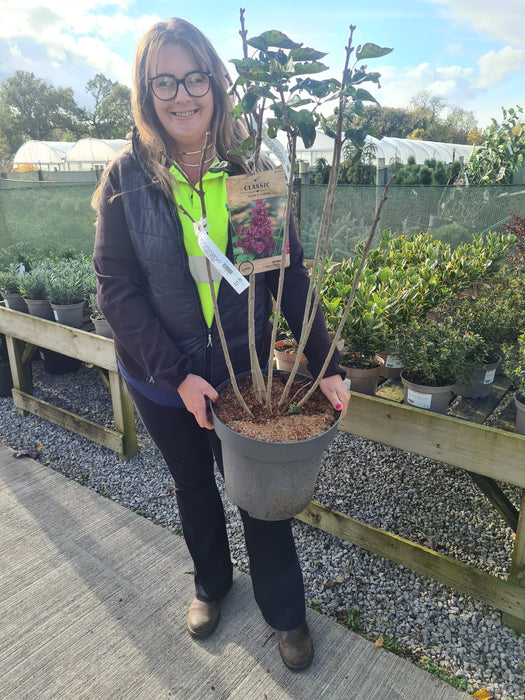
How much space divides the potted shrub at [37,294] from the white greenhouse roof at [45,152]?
3215 centimetres

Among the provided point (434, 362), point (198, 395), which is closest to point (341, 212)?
point (434, 362)

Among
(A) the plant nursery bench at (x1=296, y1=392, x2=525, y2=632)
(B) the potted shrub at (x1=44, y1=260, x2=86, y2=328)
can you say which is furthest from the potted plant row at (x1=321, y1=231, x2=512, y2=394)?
(B) the potted shrub at (x1=44, y1=260, x2=86, y2=328)

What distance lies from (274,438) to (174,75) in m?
1.02

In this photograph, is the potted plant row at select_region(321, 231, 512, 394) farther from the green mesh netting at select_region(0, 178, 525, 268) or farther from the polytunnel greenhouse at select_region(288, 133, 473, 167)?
the polytunnel greenhouse at select_region(288, 133, 473, 167)

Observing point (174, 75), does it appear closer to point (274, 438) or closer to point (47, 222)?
point (274, 438)

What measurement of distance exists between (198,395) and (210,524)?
0.62m

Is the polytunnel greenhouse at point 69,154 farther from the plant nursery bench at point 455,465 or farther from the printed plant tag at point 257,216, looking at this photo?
the printed plant tag at point 257,216

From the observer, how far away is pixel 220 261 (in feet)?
4.08

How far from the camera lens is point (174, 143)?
4.90 feet

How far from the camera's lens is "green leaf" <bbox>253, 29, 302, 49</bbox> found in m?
1.03

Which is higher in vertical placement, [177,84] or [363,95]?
[177,84]

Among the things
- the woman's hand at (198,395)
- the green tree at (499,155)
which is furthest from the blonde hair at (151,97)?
the green tree at (499,155)

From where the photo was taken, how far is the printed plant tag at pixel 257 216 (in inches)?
47.5

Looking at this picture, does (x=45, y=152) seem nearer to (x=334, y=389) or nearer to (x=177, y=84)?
(x=177, y=84)
